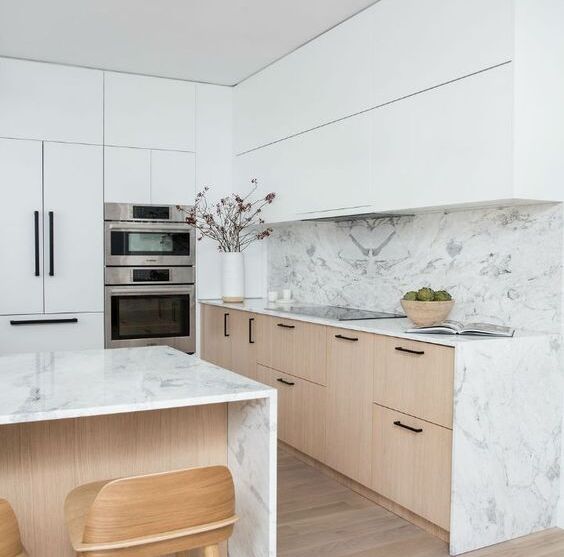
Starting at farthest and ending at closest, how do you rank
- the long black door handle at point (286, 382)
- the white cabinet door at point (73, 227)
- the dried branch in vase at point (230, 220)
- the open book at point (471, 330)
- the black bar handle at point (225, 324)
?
1. the dried branch in vase at point (230, 220)
2. the black bar handle at point (225, 324)
3. the white cabinet door at point (73, 227)
4. the long black door handle at point (286, 382)
5. the open book at point (471, 330)

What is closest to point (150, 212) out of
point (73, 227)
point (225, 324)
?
point (73, 227)

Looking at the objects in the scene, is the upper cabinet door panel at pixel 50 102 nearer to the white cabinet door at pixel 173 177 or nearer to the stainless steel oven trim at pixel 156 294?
the white cabinet door at pixel 173 177

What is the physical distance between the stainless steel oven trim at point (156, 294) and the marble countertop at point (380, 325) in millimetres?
355

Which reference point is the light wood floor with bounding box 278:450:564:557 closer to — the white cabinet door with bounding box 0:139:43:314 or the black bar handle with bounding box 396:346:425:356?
the black bar handle with bounding box 396:346:425:356

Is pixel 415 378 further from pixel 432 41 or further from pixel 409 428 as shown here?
pixel 432 41

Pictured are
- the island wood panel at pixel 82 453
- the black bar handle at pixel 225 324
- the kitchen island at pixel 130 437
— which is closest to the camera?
the kitchen island at pixel 130 437

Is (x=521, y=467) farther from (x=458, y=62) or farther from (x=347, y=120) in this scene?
(x=347, y=120)

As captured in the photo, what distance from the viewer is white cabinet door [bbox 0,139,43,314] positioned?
4504 millimetres

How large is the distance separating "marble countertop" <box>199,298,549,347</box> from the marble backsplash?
200 millimetres

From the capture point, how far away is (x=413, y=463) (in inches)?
115

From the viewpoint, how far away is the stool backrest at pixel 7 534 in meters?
1.46

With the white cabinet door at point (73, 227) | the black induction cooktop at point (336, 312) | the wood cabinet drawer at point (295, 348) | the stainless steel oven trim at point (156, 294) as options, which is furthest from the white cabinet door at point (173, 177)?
the wood cabinet drawer at point (295, 348)

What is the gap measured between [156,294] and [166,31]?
1.92m

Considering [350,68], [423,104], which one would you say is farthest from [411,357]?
[350,68]
